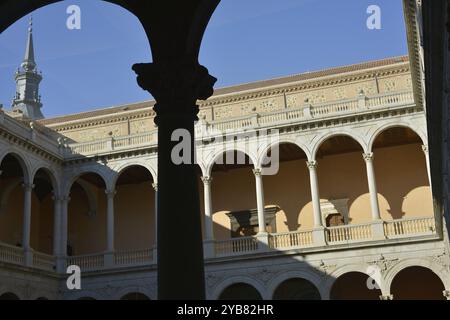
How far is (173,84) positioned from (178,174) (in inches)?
30.5

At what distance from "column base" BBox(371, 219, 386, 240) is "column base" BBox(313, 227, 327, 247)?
5.24 feet

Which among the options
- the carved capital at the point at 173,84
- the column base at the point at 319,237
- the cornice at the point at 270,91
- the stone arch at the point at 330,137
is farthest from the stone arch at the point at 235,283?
the carved capital at the point at 173,84

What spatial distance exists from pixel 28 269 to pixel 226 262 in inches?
258

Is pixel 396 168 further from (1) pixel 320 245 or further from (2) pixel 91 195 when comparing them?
(2) pixel 91 195

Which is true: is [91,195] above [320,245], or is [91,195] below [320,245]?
above

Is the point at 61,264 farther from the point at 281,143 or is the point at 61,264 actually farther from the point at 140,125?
the point at 281,143

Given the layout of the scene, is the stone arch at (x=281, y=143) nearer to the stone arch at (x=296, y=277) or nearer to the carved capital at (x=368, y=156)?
the carved capital at (x=368, y=156)

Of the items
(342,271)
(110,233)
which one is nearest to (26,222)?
(110,233)

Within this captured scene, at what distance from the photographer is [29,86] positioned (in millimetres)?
48875

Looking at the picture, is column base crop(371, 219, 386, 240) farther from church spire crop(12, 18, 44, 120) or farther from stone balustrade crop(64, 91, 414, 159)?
church spire crop(12, 18, 44, 120)

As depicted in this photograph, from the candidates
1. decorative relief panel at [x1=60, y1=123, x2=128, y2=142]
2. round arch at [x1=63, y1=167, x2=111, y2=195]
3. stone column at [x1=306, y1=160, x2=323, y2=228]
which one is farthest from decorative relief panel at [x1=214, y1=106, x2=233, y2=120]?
stone column at [x1=306, y1=160, x2=323, y2=228]

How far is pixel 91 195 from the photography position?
2619cm
